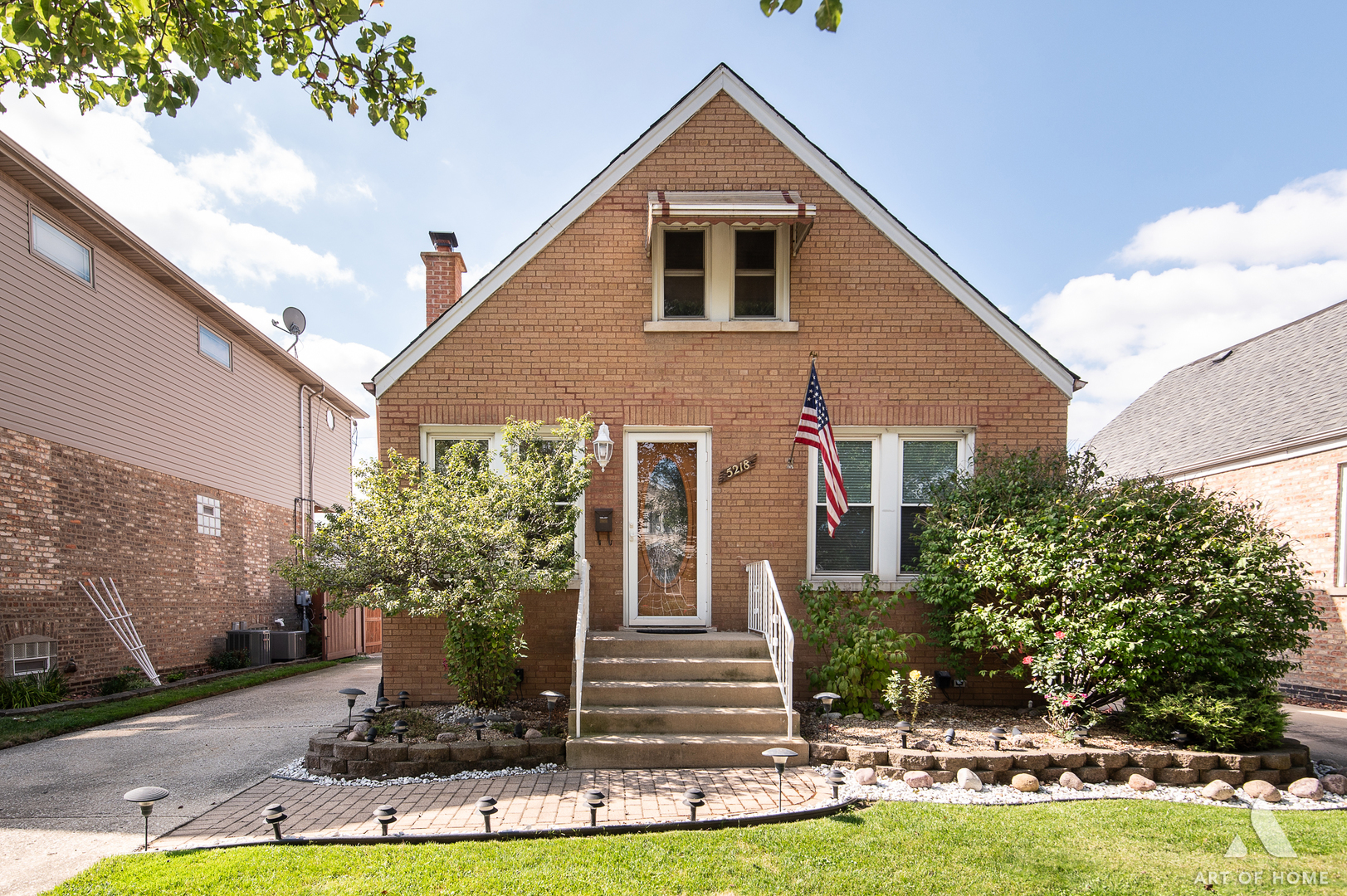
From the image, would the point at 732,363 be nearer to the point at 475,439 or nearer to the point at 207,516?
the point at 475,439

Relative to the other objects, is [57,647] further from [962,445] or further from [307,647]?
[962,445]

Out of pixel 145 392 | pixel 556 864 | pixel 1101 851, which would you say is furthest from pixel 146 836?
pixel 145 392

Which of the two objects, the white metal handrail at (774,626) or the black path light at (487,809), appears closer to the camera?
the black path light at (487,809)

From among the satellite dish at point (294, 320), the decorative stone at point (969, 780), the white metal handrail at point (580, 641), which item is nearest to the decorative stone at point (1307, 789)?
the decorative stone at point (969, 780)

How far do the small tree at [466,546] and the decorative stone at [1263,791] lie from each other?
604 centimetres

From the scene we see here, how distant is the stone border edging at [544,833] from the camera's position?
4.33m

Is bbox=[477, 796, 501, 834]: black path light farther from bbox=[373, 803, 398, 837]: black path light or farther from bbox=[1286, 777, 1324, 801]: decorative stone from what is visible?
bbox=[1286, 777, 1324, 801]: decorative stone

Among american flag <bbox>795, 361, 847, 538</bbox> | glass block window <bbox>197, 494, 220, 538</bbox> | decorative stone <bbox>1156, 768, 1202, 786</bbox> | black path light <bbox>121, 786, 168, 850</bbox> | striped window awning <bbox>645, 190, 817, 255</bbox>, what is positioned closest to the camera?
black path light <bbox>121, 786, 168, 850</bbox>

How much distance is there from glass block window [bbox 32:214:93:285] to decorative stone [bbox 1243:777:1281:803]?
608 inches

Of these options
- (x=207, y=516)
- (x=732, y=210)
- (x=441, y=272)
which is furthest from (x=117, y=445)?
(x=732, y=210)

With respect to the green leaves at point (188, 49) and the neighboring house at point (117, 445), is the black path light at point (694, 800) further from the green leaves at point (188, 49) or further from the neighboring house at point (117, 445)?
the neighboring house at point (117, 445)

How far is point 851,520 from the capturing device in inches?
328

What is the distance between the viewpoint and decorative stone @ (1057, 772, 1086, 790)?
554 centimetres

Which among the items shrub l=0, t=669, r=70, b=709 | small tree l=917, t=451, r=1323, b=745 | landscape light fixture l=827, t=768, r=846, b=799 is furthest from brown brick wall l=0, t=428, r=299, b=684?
small tree l=917, t=451, r=1323, b=745
